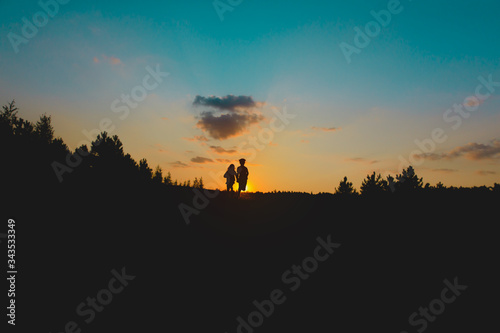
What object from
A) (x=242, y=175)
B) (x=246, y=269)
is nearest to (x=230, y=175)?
(x=242, y=175)

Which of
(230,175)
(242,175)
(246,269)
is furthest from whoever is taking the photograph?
(230,175)

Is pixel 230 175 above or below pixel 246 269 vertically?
above

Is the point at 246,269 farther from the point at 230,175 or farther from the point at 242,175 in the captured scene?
the point at 230,175

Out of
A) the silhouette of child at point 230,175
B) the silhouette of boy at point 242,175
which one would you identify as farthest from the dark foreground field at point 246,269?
the silhouette of child at point 230,175

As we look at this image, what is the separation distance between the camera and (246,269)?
8398mm

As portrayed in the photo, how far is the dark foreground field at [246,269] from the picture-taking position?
640 centimetres

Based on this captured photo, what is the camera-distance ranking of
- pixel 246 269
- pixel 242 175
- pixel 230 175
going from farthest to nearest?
pixel 230 175 < pixel 242 175 < pixel 246 269

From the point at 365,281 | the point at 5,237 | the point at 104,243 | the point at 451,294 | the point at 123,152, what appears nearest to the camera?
the point at 451,294

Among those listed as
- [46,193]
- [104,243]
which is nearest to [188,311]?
[104,243]

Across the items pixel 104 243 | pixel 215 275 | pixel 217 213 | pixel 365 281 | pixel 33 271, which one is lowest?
pixel 365 281

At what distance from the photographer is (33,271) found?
7.60 meters

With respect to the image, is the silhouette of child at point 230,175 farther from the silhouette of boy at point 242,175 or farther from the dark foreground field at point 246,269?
the dark foreground field at point 246,269

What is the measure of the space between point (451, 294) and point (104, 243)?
11.2 metres

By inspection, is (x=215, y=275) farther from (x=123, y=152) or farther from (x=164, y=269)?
(x=123, y=152)
